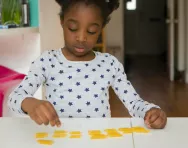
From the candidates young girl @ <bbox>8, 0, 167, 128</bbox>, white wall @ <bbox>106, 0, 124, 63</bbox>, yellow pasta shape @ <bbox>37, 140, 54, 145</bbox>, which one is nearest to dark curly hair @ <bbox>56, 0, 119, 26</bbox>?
young girl @ <bbox>8, 0, 167, 128</bbox>

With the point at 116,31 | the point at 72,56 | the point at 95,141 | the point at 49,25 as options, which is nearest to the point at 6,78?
the point at 49,25

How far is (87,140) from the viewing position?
29.8 inches

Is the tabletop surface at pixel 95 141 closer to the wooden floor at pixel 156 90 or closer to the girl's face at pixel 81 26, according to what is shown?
the girl's face at pixel 81 26

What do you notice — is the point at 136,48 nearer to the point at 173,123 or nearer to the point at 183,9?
the point at 183,9

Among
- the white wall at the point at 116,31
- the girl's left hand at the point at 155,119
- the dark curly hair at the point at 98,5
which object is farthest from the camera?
the white wall at the point at 116,31

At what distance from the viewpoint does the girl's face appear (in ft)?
3.44

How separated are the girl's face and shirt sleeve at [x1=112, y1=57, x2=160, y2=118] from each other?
0.17m

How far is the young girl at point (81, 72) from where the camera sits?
1.06 m

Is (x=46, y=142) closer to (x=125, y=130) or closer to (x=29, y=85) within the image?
(x=125, y=130)

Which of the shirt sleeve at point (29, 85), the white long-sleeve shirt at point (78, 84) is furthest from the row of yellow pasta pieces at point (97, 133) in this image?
the white long-sleeve shirt at point (78, 84)

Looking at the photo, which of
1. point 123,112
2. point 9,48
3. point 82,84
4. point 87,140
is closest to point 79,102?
point 82,84

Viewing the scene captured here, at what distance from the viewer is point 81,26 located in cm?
105

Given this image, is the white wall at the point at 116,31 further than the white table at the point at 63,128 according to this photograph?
Yes

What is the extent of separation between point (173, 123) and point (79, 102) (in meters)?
0.36
